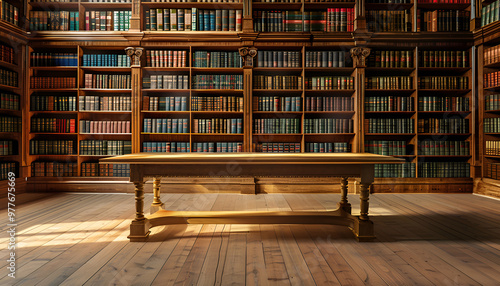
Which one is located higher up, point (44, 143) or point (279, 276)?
point (44, 143)

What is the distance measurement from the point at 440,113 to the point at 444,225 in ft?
7.98

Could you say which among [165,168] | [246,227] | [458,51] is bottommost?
[246,227]

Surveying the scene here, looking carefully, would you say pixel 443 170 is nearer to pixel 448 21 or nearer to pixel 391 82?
pixel 391 82

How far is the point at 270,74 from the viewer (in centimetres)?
449

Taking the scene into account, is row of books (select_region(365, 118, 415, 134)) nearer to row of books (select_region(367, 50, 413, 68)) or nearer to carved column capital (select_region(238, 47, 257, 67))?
row of books (select_region(367, 50, 413, 68))

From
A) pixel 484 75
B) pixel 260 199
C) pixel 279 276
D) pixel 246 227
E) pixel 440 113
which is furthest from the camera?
pixel 440 113

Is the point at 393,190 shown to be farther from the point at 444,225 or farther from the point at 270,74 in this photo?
the point at 270,74

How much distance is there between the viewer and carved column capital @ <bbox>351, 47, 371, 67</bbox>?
409 centimetres

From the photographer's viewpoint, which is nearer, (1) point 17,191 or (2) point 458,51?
(1) point 17,191

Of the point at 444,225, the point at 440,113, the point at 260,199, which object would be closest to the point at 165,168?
the point at 260,199

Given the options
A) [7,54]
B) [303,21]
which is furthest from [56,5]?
[303,21]

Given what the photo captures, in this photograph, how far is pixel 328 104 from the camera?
421 cm

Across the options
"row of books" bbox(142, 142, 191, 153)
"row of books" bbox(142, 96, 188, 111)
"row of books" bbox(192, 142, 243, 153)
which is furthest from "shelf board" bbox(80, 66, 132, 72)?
"row of books" bbox(192, 142, 243, 153)

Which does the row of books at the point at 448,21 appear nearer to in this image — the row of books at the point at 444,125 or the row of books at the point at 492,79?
the row of books at the point at 492,79
